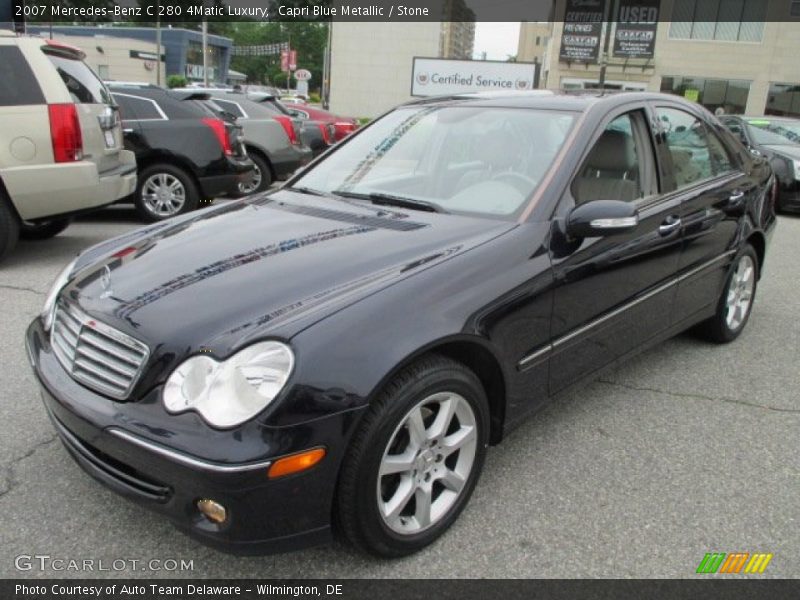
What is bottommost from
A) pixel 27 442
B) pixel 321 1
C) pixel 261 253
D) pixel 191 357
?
pixel 27 442

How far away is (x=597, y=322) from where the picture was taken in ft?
9.91

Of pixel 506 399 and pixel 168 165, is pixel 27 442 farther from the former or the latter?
pixel 168 165

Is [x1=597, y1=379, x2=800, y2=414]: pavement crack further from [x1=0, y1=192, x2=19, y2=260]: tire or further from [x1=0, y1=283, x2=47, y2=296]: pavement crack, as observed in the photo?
[x1=0, y1=192, x2=19, y2=260]: tire

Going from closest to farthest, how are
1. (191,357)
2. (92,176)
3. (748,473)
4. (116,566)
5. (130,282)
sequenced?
1. (191,357)
2. (116,566)
3. (130,282)
4. (748,473)
5. (92,176)

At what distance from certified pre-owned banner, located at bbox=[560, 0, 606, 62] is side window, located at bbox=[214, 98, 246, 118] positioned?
27.8 meters

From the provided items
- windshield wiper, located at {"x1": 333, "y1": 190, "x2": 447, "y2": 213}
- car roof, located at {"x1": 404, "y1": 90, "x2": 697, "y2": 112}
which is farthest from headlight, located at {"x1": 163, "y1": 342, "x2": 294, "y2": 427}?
car roof, located at {"x1": 404, "y1": 90, "x2": 697, "y2": 112}

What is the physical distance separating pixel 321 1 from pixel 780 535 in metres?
65.8

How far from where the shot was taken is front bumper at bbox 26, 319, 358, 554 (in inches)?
74.1

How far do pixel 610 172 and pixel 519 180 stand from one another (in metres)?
0.52

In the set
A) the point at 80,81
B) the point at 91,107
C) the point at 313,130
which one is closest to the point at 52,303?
the point at 91,107

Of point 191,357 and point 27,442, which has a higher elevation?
point 191,357

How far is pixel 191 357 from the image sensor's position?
2.03 metres

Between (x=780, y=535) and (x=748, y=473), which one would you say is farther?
(x=748, y=473)

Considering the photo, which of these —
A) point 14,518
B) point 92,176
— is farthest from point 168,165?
point 14,518
